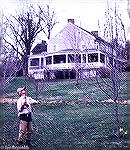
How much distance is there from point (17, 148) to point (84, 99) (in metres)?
11.1

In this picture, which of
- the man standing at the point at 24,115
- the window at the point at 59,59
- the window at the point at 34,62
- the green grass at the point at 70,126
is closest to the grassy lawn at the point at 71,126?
the green grass at the point at 70,126

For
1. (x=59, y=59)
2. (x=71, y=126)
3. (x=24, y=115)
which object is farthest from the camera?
(x=59, y=59)

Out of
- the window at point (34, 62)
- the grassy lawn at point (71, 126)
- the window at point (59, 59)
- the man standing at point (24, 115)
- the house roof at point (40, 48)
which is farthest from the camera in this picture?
the house roof at point (40, 48)

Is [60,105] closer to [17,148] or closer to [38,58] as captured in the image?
[17,148]

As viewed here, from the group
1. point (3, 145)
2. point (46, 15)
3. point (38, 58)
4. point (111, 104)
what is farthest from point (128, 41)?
point (46, 15)

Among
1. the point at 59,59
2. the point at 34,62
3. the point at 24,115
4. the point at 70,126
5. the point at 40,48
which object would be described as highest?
the point at 40,48

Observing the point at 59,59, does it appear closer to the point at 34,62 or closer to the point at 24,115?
the point at 34,62

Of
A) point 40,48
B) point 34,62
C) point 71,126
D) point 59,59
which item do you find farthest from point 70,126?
point 40,48

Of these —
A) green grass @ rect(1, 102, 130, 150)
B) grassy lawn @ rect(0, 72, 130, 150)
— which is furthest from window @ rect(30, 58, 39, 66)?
green grass @ rect(1, 102, 130, 150)

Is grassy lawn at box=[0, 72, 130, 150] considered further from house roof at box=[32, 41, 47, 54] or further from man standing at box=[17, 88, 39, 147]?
house roof at box=[32, 41, 47, 54]

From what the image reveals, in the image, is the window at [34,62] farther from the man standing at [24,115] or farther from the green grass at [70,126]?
the man standing at [24,115]

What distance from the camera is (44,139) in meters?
9.06

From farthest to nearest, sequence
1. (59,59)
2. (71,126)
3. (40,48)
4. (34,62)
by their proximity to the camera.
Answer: (40,48), (34,62), (59,59), (71,126)

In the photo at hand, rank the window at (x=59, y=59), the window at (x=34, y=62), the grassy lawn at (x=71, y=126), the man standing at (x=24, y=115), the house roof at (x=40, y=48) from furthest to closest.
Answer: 1. the house roof at (x=40, y=48)
2. the window at (x=34, y=62)
3. the window at (x=59, y=59)
4. the grassy lawn at (x=71, y=126)
5. the man standing at (x=24, y=115)
